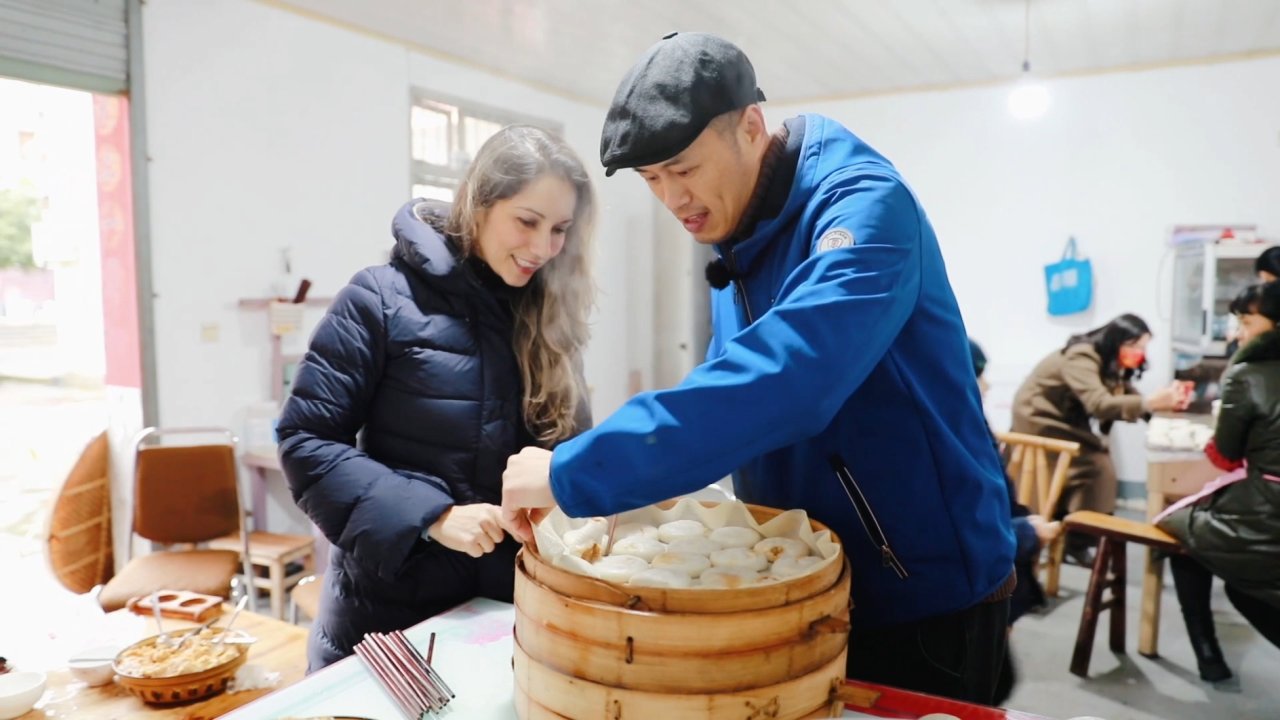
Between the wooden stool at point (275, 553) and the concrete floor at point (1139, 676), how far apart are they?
2.69 m

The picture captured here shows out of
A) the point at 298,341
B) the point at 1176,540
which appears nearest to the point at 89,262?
the point at 298,341

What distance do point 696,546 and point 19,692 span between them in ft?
3.77

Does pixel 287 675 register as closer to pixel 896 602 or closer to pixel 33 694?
pixel 33 694

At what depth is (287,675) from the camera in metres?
1.62

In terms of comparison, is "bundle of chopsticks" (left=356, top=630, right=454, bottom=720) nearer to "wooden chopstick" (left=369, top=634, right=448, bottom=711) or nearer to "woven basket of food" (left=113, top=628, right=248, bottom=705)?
"wooden chopstick" (left=369, top=634, right=448, bottom=711)

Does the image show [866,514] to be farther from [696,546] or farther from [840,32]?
[840,32]

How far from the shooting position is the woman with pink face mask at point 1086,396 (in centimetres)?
423

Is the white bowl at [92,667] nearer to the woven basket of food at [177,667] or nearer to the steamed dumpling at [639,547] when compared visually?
the woven basket of food at [177,667]

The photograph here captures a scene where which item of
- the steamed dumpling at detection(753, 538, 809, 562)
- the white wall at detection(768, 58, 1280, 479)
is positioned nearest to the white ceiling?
the white wall at detection(768, 58, 1280, 479)

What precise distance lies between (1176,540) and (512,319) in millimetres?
2795

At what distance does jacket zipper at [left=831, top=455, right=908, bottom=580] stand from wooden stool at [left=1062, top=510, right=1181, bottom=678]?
2619mm

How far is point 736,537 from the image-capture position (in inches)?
41.8

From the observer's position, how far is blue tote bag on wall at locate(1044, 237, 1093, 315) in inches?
221

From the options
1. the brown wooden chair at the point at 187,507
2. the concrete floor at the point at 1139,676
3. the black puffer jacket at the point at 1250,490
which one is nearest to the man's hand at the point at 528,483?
the concrete floor at the point at 1139,676
